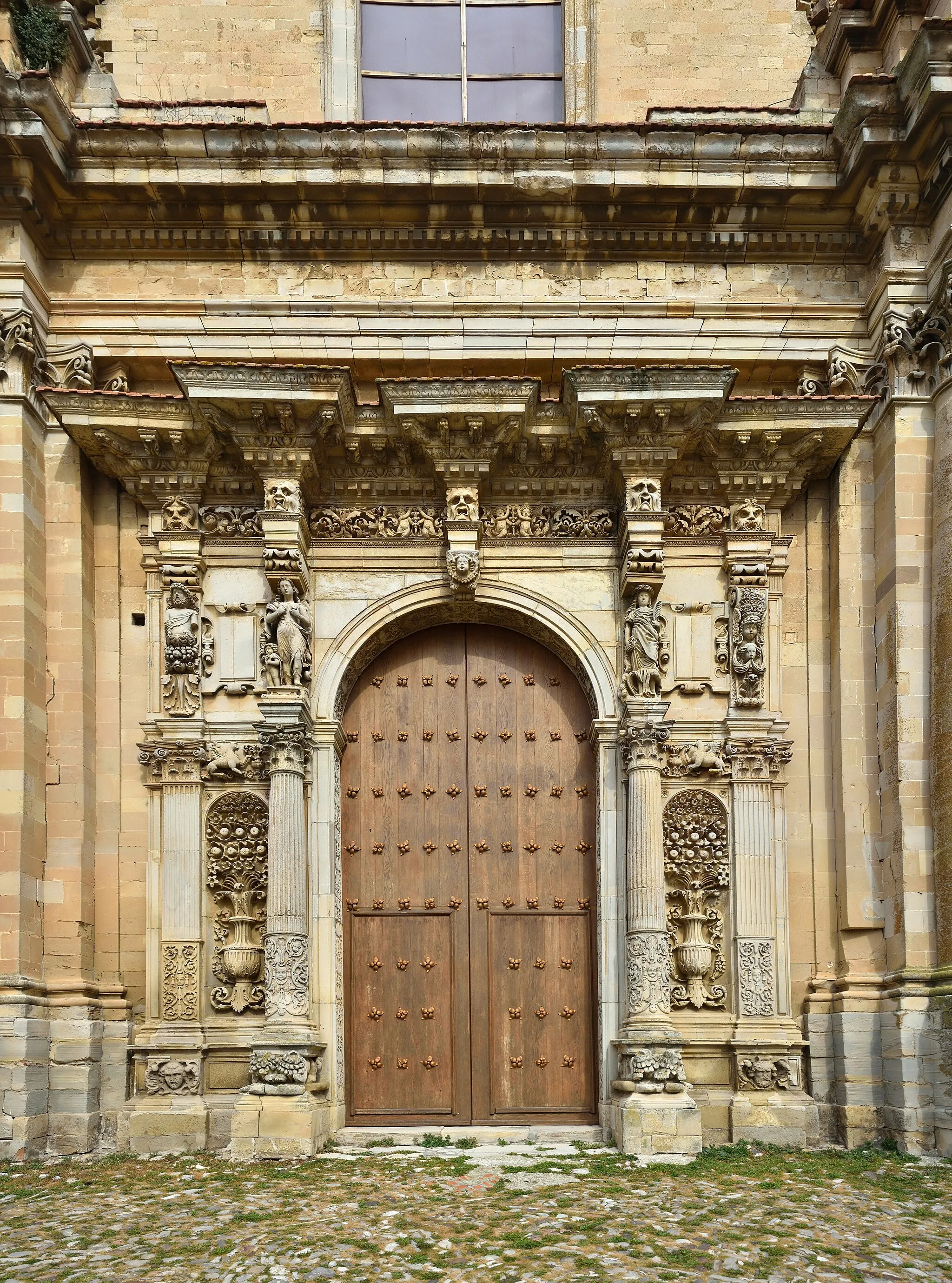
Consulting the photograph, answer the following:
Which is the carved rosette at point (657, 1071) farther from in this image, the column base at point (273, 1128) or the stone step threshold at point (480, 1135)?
the column base at point (273, 1128)

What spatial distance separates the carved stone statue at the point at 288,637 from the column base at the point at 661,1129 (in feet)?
12.6

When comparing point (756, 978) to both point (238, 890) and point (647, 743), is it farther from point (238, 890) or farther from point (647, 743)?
point (238, 890)

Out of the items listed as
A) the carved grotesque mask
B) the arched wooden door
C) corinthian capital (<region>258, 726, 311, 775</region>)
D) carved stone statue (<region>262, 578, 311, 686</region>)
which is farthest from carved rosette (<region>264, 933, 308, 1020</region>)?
the carved grotesque mask

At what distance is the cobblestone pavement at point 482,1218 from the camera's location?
23.1 feet

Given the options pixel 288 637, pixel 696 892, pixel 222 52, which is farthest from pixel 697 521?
pixel 222 52

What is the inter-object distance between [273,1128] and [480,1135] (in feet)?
5.35

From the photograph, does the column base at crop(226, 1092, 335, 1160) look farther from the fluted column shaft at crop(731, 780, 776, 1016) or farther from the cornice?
the cornice

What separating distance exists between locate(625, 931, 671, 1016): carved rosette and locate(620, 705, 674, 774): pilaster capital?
3.94ft

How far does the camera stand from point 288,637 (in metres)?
10.5

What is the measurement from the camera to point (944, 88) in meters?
9.99

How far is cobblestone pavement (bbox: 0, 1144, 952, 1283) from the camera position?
704 centimetres

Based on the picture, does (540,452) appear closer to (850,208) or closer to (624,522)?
(624,522)

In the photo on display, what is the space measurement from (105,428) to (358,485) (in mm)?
1933

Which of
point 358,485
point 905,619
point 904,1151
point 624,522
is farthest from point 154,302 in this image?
point 904,1151
